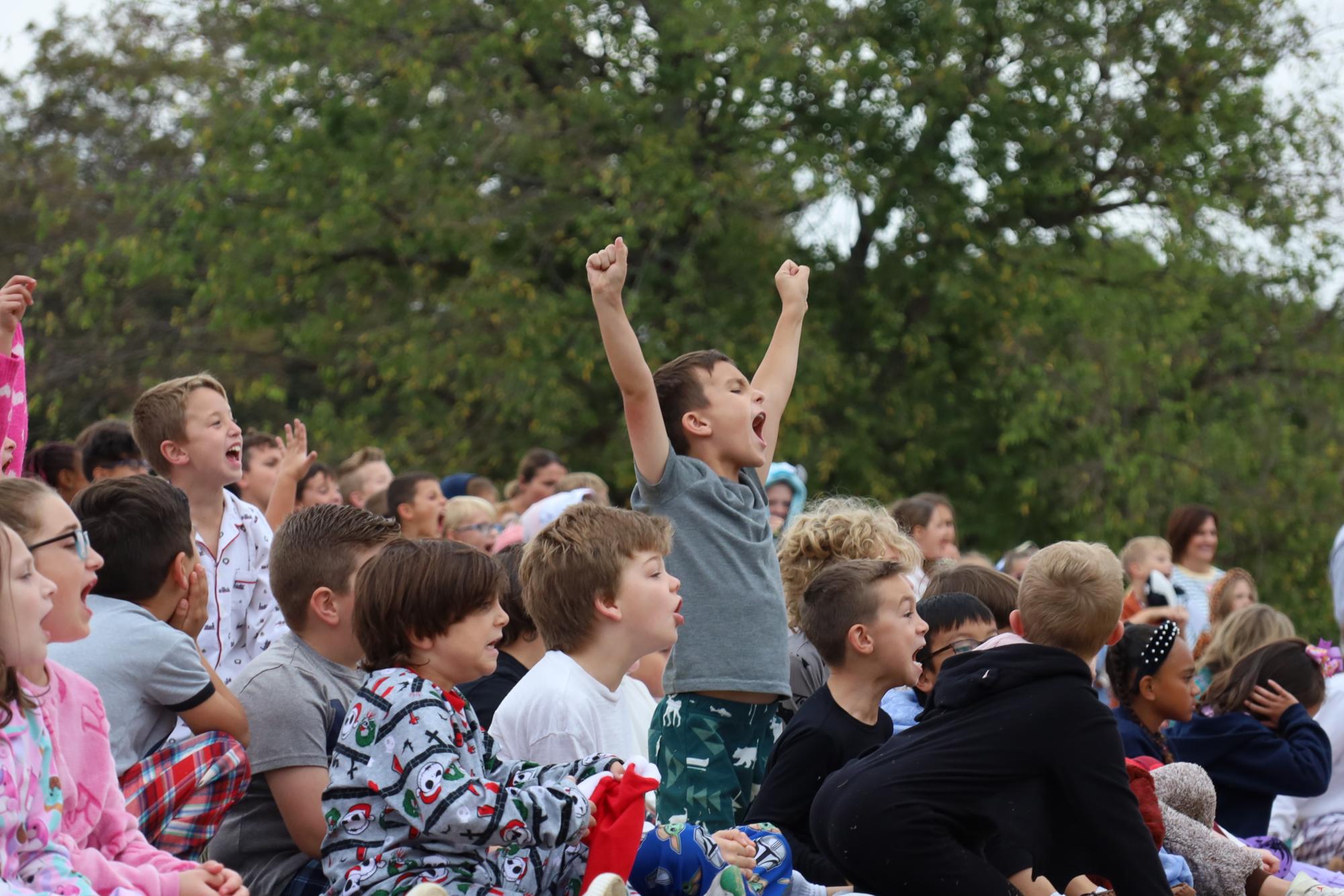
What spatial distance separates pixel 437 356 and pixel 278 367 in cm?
311

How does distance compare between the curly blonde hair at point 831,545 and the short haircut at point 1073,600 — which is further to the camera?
the curly blonde hair at point 831,545

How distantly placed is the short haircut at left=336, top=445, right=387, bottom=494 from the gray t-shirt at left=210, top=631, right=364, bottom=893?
552cm

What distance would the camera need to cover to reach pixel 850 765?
12.8 feet

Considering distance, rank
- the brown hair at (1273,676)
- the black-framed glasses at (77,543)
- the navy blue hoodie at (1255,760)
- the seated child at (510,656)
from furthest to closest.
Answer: the brown hair at (1273,676)
the navy blue hoodie at (1255,760)
the seated child at (510,656)
the black-framed glasses at (77,543)

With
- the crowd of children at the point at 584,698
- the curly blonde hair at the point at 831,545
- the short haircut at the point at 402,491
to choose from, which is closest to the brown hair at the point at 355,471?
the short haircut at the point at 402,491

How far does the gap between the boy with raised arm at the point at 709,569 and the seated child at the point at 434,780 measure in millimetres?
762

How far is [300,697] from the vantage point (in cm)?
363

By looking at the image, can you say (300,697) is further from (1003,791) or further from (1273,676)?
(1273,676)

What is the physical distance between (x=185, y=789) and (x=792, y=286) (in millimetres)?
2567

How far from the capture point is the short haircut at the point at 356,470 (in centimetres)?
921

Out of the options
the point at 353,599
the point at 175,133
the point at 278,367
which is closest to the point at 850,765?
the point at 353,599

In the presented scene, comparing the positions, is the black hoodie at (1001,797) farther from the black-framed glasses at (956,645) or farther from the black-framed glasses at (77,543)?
the black-framed glasses at (77,543)

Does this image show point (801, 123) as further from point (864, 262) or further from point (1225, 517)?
point (1225, 517)

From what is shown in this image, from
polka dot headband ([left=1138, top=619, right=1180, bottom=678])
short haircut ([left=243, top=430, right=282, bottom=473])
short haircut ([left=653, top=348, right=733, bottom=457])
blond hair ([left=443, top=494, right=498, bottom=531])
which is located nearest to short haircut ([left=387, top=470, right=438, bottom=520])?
blond hair ([left=443, top=494, right=498, bottom=531])
